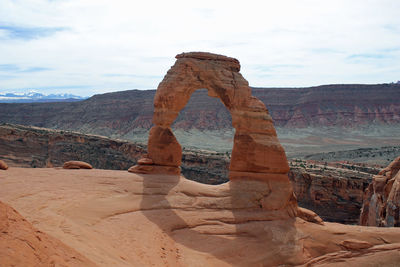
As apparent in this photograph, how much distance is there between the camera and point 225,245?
1201 cm

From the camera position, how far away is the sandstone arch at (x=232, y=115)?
595 inches

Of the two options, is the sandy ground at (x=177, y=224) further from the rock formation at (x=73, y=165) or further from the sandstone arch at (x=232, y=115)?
the rock formation at (x=73, y=165)

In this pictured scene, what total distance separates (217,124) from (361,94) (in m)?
39.2

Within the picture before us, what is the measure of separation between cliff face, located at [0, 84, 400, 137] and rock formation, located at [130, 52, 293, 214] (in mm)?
75693

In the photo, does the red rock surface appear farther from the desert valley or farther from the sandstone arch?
the sandstone arch

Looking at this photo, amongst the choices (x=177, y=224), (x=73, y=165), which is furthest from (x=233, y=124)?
(x=73, y=165)

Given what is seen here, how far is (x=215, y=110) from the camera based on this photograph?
322ft

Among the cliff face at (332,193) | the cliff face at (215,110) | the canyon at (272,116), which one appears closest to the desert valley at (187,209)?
the cliff face at (332,193)

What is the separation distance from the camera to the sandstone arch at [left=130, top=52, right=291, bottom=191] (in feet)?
49.6

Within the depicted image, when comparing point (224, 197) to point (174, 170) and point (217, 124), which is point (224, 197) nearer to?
point (174, 170)

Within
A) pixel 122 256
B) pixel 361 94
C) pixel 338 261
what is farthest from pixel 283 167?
pixel 361 94

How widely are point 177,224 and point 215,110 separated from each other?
283 ft

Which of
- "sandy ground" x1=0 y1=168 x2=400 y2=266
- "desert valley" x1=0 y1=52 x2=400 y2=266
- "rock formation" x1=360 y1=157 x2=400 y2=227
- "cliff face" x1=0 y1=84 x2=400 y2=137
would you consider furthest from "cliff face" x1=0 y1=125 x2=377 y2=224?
"cliff face" x1=0 y1=84 x2=400 y2=137

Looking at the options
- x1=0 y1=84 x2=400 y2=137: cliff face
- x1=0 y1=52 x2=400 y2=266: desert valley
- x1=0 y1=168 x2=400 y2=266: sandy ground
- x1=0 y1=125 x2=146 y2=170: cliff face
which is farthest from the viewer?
x1=0 y1=84 x2=400 y2=137: cliff face
